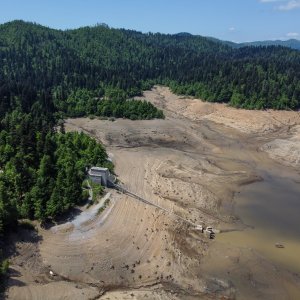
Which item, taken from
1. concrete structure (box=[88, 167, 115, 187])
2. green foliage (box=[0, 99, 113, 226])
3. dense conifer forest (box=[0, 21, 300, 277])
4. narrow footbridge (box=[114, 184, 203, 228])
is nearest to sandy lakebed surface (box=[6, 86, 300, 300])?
narrow footbridge (box=[114, 184, 203, 228])

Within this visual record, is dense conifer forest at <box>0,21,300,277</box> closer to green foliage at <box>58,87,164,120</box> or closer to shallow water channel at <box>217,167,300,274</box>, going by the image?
green foliage at <box>58,87,164,120</box>

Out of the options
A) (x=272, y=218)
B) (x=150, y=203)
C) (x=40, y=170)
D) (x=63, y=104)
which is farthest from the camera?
(x=63, y=104)

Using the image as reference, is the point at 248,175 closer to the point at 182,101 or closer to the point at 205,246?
the point at 205,246

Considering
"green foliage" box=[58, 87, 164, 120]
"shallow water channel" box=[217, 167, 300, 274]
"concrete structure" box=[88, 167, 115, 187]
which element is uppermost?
"green foliage" box=[58, 87, 164, 120]

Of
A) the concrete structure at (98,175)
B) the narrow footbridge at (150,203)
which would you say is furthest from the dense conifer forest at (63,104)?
the narrow footbridge at (150,203)

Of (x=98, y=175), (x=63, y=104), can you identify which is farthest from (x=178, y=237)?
(x=63, y=104)

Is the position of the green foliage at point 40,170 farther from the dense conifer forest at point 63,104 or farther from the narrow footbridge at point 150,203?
the narrow footbridge at point 150,203

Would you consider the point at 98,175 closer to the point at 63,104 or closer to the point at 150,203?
the point at 150,203

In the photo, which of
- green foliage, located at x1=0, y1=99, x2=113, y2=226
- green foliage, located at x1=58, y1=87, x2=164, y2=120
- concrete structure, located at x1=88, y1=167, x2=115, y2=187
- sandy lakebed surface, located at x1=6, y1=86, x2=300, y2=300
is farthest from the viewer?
green foliage, located at x1=58, y1=87, x2=164, y2=120

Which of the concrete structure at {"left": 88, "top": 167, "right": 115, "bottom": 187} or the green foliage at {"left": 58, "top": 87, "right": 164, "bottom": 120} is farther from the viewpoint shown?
the green foliage at {"left": 58, "top": 87, "right": 164, "bottom": 120}

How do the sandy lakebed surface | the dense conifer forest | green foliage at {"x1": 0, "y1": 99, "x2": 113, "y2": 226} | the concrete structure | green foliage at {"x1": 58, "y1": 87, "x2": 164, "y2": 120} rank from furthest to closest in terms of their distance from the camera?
green foliage at {"x1": 58, "y1": 87, "x2": 164, "y2": 120} → the concrete structure → the dense conifer forest → green foliage at {"x1": 0, "y1": 99, "x2": 113, "y2": 226} → the sandy lakebed surface
